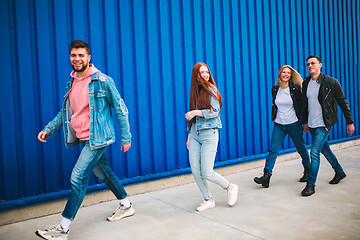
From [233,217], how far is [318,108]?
2086 mm

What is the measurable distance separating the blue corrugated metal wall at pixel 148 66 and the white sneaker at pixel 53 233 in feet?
3.32

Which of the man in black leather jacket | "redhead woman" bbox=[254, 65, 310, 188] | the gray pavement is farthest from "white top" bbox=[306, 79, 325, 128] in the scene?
the gray pavement

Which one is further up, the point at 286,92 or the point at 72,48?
the point at 72,48

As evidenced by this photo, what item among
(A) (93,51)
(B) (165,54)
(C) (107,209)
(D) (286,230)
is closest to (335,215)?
Result: (D) (286,230)

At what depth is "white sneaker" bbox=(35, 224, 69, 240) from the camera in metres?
2.94

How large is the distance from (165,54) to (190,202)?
241cm

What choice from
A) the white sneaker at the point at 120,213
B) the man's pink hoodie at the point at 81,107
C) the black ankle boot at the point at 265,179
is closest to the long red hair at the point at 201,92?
the man's pink hoodie at the point at 81,107

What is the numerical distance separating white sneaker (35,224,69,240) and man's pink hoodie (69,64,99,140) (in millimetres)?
928

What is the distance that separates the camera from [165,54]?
5102mm

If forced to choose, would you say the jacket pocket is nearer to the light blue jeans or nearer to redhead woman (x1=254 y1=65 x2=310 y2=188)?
the light blue jeans

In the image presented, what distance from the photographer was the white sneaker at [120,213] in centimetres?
364

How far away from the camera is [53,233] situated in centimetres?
299

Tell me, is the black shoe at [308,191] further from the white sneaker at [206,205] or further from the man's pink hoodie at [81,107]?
the man's pink hoodie at [81,107]

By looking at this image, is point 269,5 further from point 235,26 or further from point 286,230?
point 286,230
